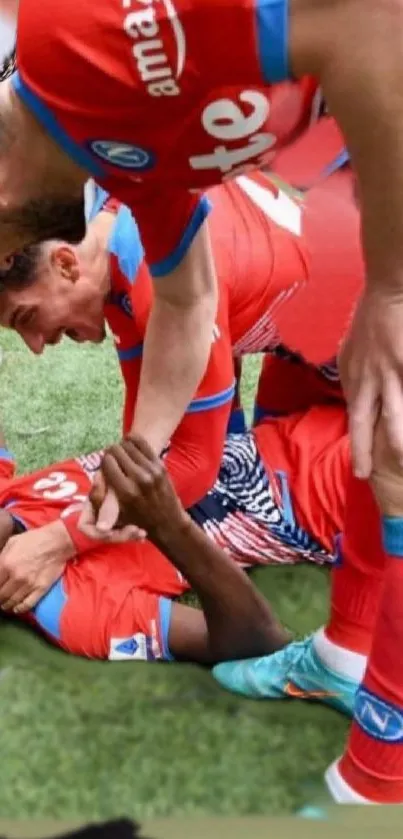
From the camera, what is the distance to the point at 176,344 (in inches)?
43.3

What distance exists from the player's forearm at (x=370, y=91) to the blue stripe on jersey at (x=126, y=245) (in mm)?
579

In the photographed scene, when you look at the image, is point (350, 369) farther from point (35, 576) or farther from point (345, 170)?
point (35, 576)

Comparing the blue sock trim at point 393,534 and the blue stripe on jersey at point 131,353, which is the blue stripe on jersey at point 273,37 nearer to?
the blue sock trim at point 393,534

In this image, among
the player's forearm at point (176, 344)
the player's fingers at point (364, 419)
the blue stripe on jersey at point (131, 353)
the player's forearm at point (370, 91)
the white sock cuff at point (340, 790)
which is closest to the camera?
the player's forearm at point (370, 91)

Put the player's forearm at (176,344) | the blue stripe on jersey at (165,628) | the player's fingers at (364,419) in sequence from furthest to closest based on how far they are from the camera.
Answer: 1. the blue stripe on jersey at (165,628)
2. the player's forearm at (176,344)
3. the player's fingers at (364,419)

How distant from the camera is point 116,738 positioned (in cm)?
104

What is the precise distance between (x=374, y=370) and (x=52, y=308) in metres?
0.65

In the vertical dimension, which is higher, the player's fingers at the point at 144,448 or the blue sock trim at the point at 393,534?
the blue sock trim at the point at 393,534

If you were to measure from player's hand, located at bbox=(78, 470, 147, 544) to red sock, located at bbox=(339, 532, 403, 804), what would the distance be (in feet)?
1.18

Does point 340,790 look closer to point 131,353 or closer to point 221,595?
point 221,595

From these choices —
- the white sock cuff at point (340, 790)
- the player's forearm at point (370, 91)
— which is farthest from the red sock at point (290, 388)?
the player's forearm at point (370, 91)

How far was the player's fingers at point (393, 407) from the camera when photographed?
0.68 metres

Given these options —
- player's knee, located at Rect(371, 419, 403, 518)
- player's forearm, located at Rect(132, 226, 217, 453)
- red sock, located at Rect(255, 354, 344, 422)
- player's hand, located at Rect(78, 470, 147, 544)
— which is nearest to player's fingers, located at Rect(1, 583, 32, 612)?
player's hand, located at Rect(78, 470, 147, 544)

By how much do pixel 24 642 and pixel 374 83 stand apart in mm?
844
